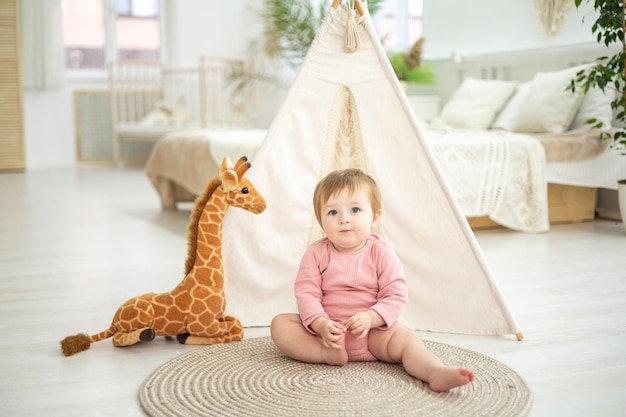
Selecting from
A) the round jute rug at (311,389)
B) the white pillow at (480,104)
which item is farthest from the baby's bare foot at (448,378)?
the white pillow at (480,104)

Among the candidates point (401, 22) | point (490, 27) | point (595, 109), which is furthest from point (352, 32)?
point (401, 22)

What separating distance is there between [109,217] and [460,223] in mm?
2738

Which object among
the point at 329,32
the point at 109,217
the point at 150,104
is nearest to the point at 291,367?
the point at 329,32

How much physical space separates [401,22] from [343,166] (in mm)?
4642

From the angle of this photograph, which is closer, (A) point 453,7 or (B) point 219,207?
(B) point 219,207

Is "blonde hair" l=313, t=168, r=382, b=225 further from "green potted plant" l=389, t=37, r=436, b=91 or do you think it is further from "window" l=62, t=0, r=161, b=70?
"window" l=62, t=0, r=161, b=70

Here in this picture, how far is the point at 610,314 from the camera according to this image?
7.12 ft

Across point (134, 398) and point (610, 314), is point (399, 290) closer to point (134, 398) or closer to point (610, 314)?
point (134, 398)

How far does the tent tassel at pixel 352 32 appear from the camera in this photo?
82.4 inches

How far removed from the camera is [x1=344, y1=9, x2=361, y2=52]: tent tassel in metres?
2.09

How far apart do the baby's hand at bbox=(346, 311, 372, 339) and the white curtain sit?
6356 millimetres

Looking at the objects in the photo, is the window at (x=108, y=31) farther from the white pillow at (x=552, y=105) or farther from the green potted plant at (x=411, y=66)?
the white pillow at (x=552, y=105)

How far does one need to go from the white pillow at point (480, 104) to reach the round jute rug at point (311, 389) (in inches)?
119

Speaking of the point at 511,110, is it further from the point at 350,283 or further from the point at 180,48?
the point at 180,48
